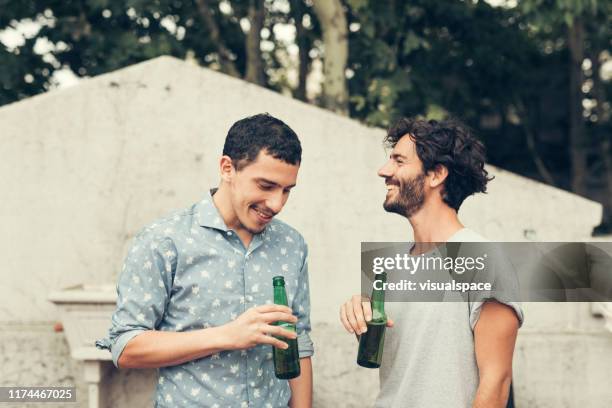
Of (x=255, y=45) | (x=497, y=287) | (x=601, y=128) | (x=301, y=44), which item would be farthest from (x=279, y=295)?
(x=601, y=128)

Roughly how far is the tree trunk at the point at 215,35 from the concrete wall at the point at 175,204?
2740mm

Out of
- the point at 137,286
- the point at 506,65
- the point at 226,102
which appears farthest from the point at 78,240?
the point at 506,65

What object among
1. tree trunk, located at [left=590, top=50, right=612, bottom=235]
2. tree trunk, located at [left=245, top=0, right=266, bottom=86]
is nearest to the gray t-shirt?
tree trunk, located at [left=245, top=0, right=266, bottom=86]

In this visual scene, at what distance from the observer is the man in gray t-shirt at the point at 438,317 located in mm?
2199

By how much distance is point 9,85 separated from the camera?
6770mm

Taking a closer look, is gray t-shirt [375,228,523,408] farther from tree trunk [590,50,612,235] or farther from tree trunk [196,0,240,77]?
tree trunk [590,50,612,235]

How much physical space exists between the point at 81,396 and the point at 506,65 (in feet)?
26.7

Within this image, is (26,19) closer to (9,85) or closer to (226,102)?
(9,85)

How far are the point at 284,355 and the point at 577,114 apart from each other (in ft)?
36.3

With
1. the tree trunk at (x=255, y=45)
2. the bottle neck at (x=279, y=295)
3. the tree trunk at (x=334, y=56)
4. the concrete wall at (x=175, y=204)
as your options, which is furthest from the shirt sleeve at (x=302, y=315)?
the tree trunk at (x=255, y=45)

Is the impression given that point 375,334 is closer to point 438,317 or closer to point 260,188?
point 438,317

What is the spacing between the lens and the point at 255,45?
291 inches

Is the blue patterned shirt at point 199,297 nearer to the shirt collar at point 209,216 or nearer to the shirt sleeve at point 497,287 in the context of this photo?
the shirt collar at point 209,216

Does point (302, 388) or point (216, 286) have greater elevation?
point (216, 286)
